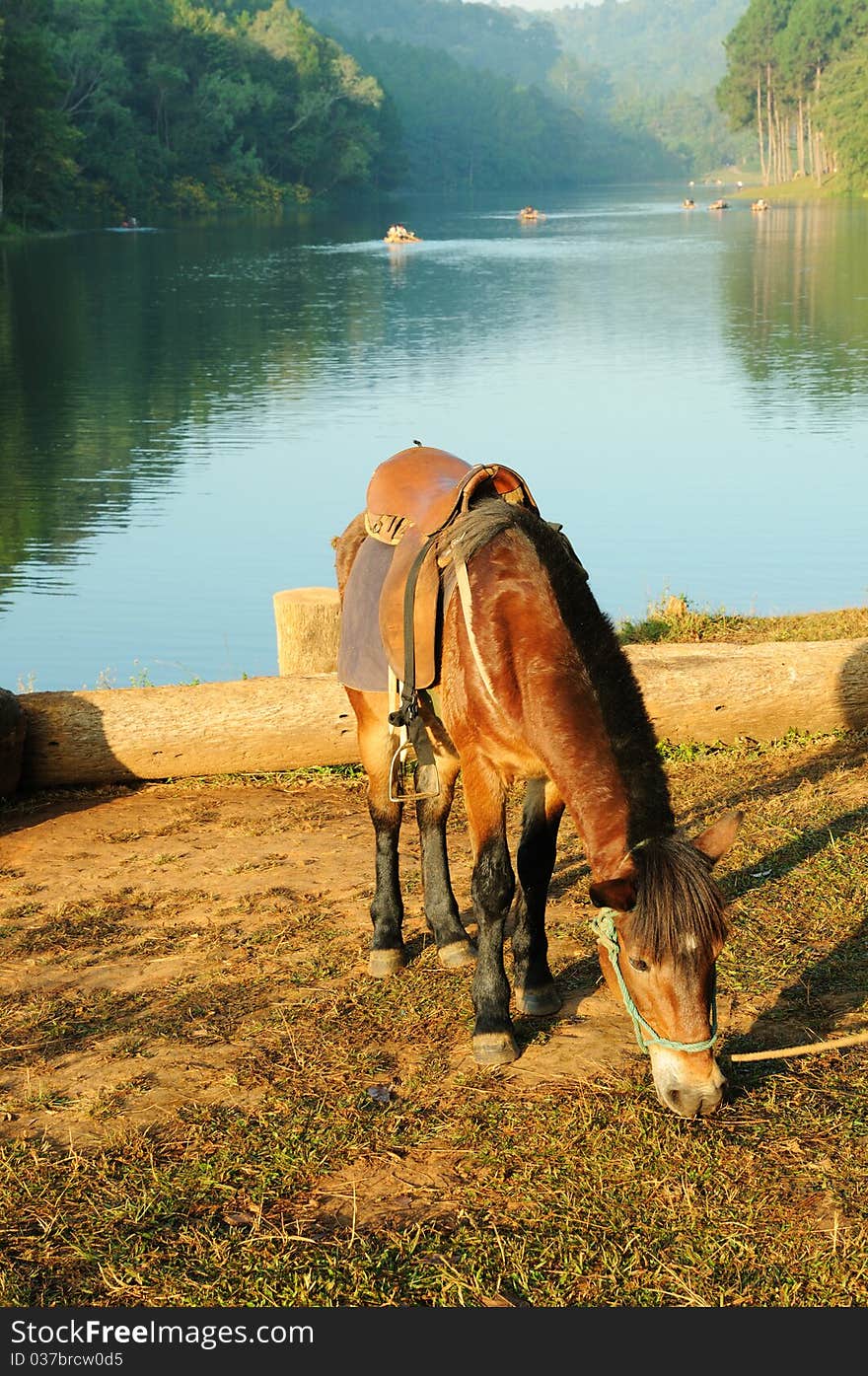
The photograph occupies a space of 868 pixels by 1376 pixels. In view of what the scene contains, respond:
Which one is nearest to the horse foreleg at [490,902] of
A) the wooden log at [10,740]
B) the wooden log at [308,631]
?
the wooden log at [10,740]

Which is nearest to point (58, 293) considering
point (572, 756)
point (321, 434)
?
point (321, 434)

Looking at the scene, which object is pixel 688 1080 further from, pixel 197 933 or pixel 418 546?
pixel 197 933

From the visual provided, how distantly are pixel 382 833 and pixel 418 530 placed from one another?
136 centimetres

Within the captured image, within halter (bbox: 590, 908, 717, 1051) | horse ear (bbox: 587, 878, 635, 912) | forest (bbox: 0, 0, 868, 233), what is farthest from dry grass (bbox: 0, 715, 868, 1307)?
forest (bbox: 0, 0, 868, 233)

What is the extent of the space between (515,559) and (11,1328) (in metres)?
2.81

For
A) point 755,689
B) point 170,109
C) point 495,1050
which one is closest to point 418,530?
point 495,1050

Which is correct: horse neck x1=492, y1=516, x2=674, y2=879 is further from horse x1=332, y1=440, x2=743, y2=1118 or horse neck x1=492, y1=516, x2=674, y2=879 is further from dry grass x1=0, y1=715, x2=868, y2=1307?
dry grass x1=0, y1=715, x2=868, y2=1307

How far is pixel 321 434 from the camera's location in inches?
927

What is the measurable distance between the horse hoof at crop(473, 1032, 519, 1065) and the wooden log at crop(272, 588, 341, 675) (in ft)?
14.4

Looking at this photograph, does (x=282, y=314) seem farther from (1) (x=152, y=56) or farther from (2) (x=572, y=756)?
(1) (x=152, y=56)

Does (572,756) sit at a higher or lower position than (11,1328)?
higher

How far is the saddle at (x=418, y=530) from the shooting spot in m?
5.03

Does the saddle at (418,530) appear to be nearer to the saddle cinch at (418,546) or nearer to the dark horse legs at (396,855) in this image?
the saddle cinch at (418,546)

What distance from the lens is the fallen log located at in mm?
8086
